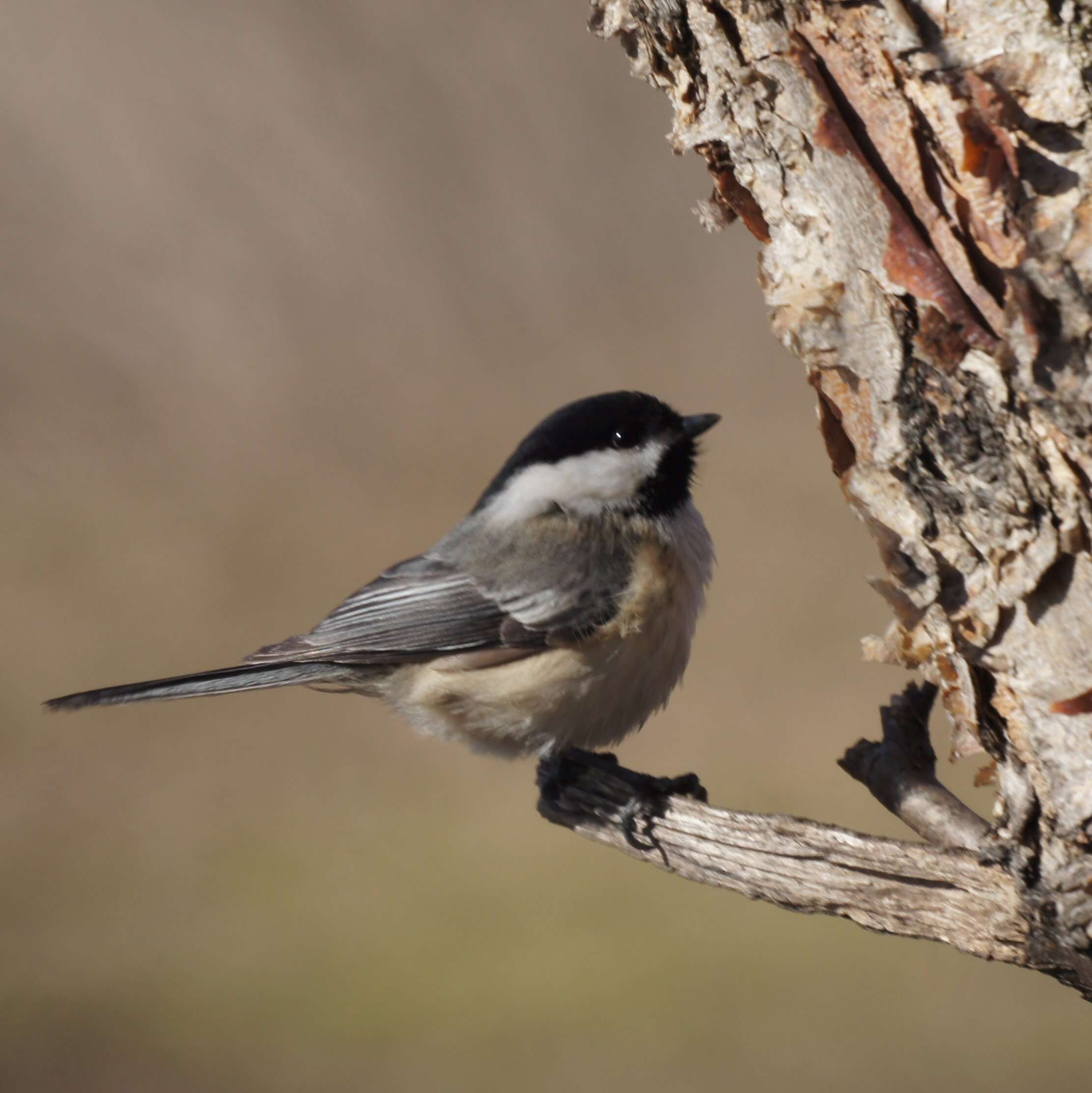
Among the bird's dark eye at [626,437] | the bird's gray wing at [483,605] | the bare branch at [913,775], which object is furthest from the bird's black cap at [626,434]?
the bare branch at [913,775]

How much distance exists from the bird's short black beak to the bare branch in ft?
1.99

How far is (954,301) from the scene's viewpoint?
905 mm

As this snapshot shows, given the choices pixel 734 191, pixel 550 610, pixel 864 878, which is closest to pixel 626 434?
pixel 550 610

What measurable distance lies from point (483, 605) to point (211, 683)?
40cm

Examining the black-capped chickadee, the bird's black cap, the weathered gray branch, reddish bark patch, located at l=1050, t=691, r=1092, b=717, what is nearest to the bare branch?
the weathered gray branch

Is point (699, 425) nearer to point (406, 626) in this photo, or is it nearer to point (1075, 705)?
point (406, 626)

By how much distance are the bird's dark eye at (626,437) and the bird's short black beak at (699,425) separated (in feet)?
0.25

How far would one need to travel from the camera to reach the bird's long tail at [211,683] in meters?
1.48

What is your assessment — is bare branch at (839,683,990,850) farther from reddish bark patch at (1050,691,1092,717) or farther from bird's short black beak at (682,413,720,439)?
bird's short black beak at (682,413,720,439)

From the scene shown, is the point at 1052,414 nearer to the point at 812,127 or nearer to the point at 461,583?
the point at 812,127

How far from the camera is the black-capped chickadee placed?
1628mm

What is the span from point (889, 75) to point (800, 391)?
315 cm

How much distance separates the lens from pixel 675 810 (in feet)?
4.17

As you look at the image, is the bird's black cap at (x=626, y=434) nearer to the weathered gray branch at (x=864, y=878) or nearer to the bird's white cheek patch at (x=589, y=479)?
the bird's white cheek patch at (x=589, y=479)
